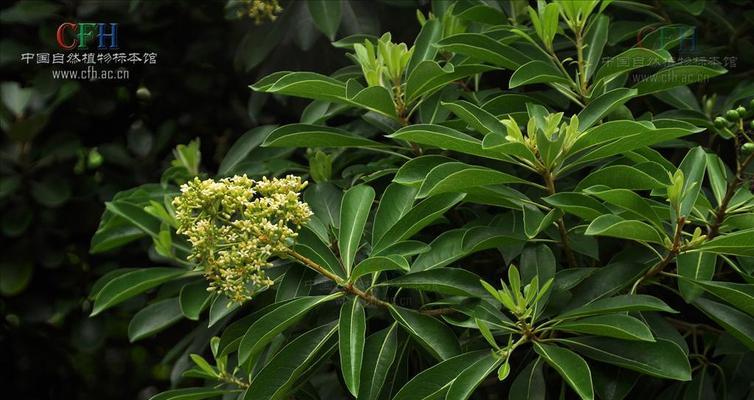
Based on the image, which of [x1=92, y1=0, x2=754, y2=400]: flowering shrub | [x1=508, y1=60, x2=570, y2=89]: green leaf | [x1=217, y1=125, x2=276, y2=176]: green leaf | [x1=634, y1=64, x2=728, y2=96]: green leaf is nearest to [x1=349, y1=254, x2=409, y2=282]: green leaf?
[x1=92, y1=0, x2=754, y2=400]: flowering shrub

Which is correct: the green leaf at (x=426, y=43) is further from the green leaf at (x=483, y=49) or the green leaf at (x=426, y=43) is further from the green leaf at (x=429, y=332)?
the green leaf at (x=429, y=332)

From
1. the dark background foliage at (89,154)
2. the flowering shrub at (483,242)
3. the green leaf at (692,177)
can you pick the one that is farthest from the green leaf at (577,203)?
the dark background foliage at (89,154)

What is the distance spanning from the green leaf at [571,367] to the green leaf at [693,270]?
0.64 ft

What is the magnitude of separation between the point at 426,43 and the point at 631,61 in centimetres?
38

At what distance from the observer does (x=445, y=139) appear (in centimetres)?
141

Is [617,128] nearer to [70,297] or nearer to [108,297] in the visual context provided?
[108,297]

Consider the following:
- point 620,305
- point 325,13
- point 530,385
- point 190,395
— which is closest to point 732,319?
point 620,305

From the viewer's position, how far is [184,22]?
314 cm

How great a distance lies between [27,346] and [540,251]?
208cm

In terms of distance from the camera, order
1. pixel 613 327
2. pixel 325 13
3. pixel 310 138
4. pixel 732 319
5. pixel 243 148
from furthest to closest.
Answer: pixel 325 13 < pixel 243 148 < pixel 310 138 < pixel 732 319 < pixel 613 327

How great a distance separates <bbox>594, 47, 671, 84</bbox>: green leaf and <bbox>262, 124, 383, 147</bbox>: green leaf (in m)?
0.40

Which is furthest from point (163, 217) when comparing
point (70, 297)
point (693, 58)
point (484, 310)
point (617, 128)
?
point (70, 297)

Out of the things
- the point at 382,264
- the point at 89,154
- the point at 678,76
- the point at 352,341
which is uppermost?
the point at 678,76

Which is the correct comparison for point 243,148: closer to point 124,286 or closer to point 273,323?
point 124,286
